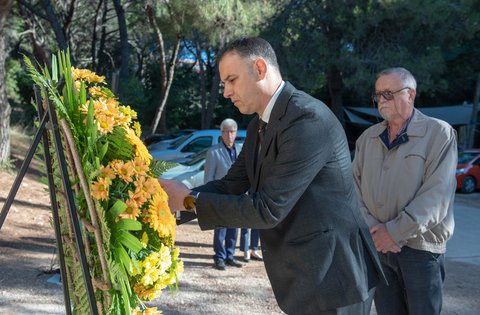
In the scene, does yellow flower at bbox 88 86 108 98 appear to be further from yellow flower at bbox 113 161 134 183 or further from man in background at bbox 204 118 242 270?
man in background at bbox 204 118 242 270

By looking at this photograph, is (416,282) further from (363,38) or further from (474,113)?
(474,113)

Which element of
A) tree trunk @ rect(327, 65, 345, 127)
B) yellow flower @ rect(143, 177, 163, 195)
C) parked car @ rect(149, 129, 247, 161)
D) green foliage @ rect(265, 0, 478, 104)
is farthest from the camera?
tree trunk @ rect(327, 65, 345, 127)

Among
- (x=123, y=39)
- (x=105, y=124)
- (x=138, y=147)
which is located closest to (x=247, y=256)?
(x=138, y=147)

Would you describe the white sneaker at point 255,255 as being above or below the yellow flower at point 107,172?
below

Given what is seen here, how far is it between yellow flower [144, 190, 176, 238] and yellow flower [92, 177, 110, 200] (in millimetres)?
179

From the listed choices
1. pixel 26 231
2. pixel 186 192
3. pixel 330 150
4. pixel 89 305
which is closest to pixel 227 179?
pixel 186 192

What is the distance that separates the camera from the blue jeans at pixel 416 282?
327cm

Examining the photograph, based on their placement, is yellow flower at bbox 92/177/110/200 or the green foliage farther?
the green foliage

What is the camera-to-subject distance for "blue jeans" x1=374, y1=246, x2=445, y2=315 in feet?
10.7

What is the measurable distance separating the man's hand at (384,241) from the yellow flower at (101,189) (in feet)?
5.99

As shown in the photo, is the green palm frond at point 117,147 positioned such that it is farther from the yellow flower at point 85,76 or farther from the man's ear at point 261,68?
the man's ear at point 261,68

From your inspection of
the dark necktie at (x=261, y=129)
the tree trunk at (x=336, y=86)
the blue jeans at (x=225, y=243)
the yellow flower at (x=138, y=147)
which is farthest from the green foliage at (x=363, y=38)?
the yellow flower at (x=138, y=147)

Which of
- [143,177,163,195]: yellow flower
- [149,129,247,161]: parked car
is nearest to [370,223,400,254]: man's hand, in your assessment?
[143,177,163,195]: yellow flower

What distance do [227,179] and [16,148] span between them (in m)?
15.9
